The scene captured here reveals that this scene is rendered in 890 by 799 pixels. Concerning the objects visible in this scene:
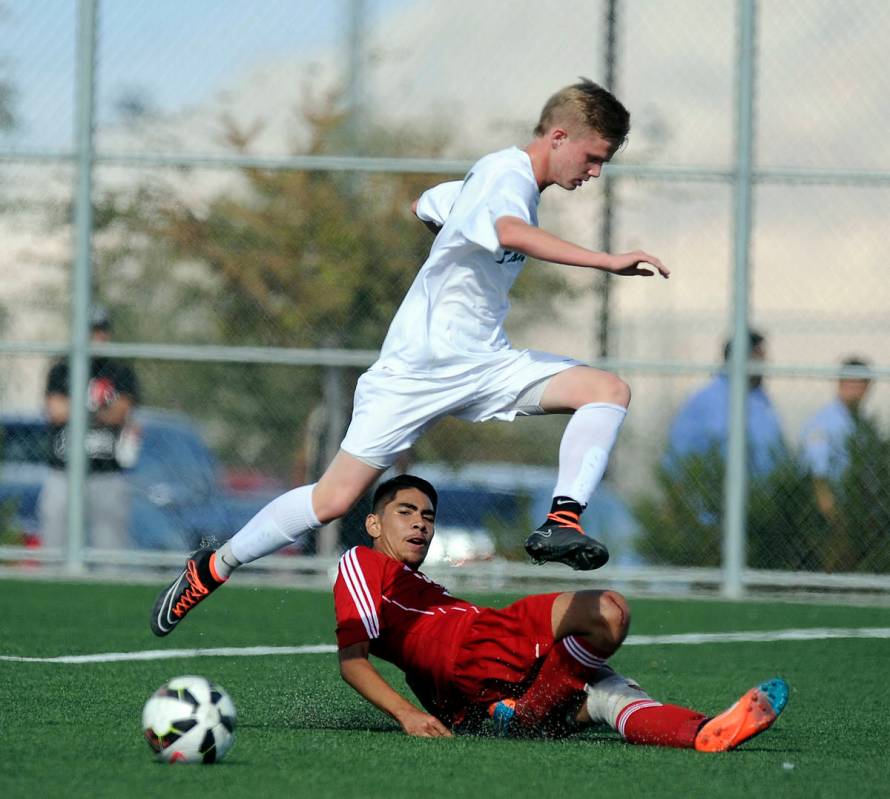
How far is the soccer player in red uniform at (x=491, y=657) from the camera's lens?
16.0ft

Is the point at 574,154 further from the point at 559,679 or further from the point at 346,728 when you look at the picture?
the point at 346,728

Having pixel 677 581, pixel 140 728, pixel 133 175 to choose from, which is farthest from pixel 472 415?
Result: pixel 133 175

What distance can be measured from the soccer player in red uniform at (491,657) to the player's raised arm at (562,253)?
0.94 meters

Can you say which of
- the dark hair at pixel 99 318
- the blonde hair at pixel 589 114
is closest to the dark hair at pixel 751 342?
the dark hair at pixel 99 318

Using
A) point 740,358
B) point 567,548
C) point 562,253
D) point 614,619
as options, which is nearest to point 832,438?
point 740,358

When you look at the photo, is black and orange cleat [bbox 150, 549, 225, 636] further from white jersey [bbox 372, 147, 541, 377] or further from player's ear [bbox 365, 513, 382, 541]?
white jersey [bbox 372, 147, 541, 377]

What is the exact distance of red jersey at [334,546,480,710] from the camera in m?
5.13

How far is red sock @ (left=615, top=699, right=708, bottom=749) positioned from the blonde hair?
1.86 metres

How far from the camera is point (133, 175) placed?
1066 cm

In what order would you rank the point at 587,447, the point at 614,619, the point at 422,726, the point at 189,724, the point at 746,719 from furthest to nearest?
the point at 587,447
the point at 422,726
the point at 614,619
the point at 746,719
the point at 189,724

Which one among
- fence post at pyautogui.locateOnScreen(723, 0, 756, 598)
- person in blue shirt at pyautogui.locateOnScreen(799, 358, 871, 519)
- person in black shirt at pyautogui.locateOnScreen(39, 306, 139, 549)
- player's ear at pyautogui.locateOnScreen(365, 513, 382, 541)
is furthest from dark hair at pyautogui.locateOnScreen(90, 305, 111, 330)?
player's ear at pyautogui.locateOnScreen(365, 513, 382, 541)

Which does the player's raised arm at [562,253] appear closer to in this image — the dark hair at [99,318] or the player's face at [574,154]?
the player's face at [574,154]

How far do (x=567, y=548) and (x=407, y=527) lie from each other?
2.21 ft

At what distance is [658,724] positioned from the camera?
16.0 feet
